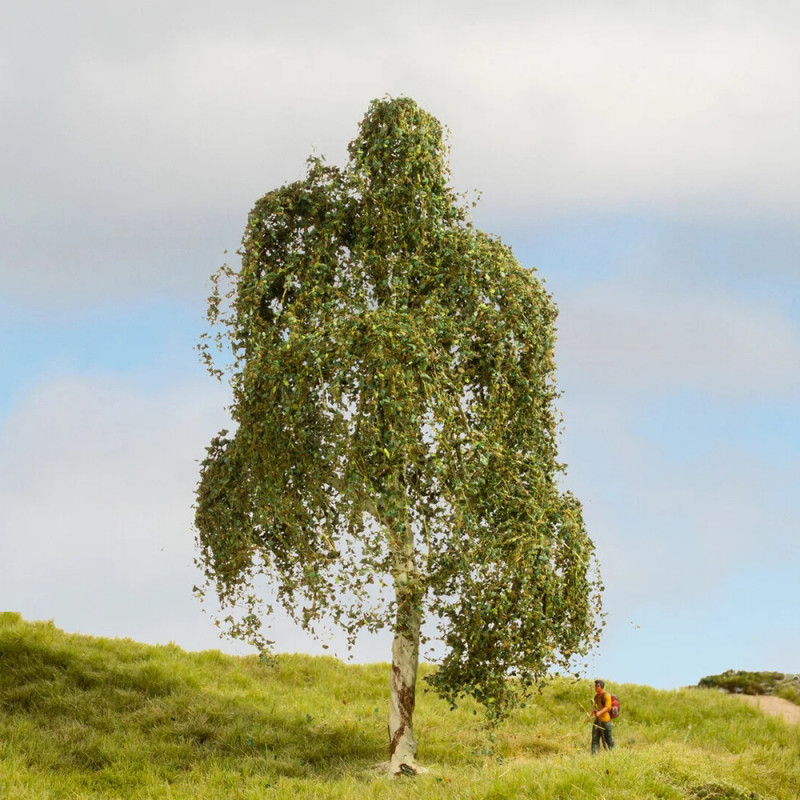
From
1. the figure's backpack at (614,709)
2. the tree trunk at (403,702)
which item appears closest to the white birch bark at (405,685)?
the tree trunk at (403,702)

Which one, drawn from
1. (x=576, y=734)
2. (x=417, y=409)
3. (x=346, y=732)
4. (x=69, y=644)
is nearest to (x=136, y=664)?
(x=69, y=644)

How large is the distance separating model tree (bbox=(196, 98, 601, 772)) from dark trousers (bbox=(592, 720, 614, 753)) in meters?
3.03

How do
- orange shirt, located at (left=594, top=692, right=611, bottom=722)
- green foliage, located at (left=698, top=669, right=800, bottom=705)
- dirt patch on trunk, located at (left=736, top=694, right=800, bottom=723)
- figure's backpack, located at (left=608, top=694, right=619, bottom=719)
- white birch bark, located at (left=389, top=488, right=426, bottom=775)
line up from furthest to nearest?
green foliage, located at (left=698, top=669, right=800, bottom=705) → dirt patch on trunk, located at (left=736, top=694, right=800, bottom=723) → figure's backpack, located at (left=608, top=694, right=619, bottom=719) → orange shirt, located at (left=594, top=692, right=611, bottom=722) → white birch bark, located at (left=389, top=488, right=426, bottom=775)

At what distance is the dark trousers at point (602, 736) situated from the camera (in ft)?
78.1

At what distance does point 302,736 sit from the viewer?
85.1ft

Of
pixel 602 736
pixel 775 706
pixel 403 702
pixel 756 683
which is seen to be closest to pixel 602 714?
pixel 602 736

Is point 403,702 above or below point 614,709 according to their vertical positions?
below

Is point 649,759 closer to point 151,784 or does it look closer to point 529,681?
Result: point 529,681

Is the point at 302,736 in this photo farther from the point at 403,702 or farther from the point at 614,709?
the point at 614,709

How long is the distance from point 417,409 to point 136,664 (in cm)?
1596

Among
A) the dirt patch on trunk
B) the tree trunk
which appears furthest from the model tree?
the dirt patch on trunk

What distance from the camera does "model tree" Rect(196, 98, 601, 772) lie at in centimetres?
2016

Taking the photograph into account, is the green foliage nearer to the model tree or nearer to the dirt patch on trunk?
the dirt patch on trunk

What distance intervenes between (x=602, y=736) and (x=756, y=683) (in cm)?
1515
